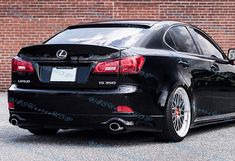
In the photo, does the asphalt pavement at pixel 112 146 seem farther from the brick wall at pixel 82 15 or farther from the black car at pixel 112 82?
the brick wall at pixel 82 15

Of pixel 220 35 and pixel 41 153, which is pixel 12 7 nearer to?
pixel 220 35

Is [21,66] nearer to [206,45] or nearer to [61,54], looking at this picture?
[61,54]

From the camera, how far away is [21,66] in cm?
722

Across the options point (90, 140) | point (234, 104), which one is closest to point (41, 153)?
point (90, 140)

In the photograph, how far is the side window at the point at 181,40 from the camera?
301 inches

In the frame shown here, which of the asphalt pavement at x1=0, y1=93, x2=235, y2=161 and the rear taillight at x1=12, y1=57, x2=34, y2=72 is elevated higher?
the rear taillight at x1=12, y1=57, x2=34, y2=72

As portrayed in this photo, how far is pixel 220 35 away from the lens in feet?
51.3

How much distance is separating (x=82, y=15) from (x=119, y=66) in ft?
29.5

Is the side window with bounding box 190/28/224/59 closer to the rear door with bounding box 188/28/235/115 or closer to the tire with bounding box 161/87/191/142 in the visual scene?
the rear door with bounding box 188/28/235/115

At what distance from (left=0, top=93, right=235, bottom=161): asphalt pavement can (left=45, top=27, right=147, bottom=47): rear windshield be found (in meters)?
1.09

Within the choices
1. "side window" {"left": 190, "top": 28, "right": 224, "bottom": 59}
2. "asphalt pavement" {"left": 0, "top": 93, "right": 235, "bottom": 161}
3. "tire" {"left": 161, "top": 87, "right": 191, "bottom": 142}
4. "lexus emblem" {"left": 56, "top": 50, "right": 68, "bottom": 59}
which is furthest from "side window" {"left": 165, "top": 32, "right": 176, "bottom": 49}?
"lexus emblem" {"left": 56, "top": 50, "right": 68, "bottom": 59}

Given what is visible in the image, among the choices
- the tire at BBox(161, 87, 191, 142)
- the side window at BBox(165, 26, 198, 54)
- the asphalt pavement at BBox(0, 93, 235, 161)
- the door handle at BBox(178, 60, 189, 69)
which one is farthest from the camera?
the side window at BBox(165, 26, 198, 54)

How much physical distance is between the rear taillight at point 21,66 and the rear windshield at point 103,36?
44cm

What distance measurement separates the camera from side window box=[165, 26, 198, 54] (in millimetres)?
7648
